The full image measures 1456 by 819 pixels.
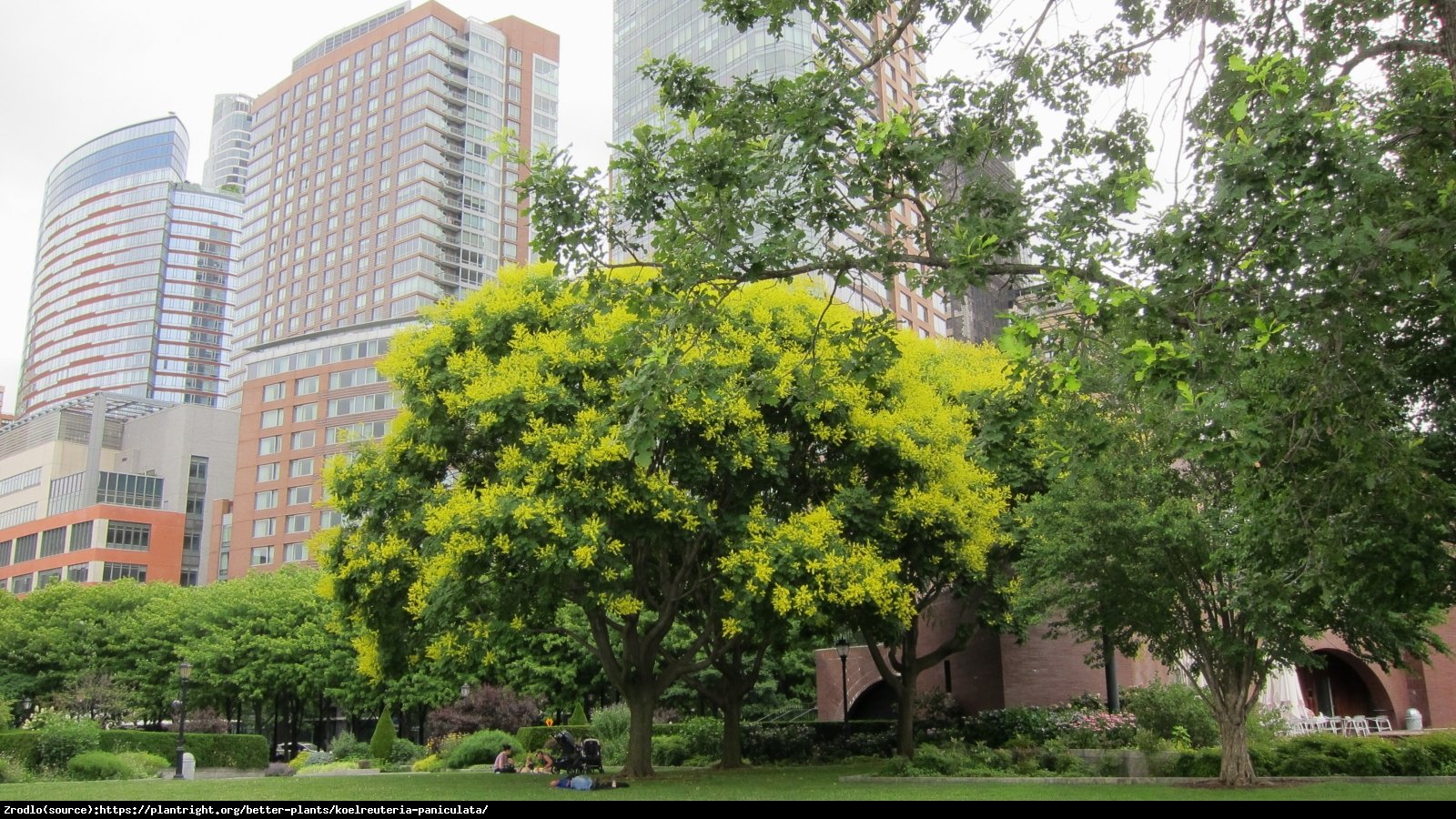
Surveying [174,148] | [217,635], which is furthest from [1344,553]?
[174,148]

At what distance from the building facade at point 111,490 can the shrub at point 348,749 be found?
61.3 m

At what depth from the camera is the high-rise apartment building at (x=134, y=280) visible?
17462 cm

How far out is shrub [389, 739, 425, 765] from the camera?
1586 inches

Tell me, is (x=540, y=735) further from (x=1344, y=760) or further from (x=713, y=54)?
(x=713, y=54)

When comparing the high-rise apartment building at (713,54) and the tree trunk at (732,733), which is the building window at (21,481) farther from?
the tree trunk at (732,733)

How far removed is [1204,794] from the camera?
16.2 m

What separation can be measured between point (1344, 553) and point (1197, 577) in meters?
8.54

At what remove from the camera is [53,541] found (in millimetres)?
96438

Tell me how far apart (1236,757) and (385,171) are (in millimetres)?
119092

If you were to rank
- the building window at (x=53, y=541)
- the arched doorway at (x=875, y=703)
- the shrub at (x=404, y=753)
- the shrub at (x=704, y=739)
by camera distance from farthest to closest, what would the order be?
the building window at (x=53, y=541), the shrub at (x=404, y=753), the arched doorway at (x=875, y=703), the shrub at (x=704, y=739)

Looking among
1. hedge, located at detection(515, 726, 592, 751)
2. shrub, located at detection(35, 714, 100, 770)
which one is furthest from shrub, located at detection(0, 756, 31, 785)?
hedge, located at detection(515, 726, 592, 751)

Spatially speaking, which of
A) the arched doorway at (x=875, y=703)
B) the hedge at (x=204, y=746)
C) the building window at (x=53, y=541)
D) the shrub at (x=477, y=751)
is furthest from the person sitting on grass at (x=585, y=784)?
the building window at (x=53, y=541)

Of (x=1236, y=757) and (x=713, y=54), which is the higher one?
(x=713, y=54)

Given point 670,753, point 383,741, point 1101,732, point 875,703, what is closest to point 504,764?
point 670,753
